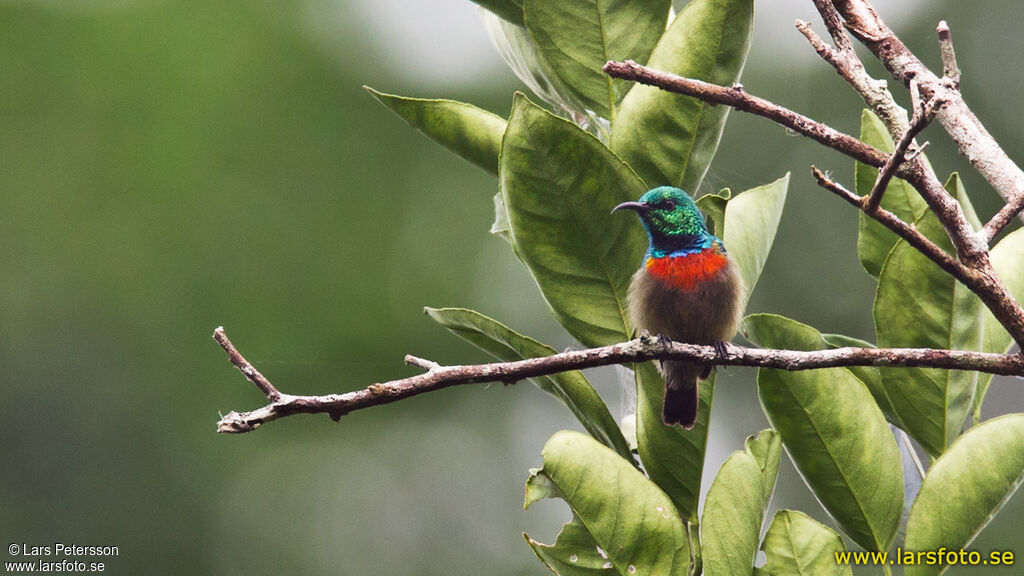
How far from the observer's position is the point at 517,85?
8641 millimetres

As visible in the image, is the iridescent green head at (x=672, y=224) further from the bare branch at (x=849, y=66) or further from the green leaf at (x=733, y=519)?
the green leaf at (x=733, y=519)

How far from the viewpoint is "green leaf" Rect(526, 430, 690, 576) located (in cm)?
151

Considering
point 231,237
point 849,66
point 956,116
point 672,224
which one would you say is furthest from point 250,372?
point 231,237

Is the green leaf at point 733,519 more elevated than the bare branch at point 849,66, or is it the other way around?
the bare branch at point 849,66

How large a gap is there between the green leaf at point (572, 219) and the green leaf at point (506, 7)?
406mm

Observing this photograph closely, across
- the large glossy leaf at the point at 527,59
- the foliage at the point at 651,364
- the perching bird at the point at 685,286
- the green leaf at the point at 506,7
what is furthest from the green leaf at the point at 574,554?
the perching bird at the point at 685,286

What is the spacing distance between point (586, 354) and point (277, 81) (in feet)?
26.6

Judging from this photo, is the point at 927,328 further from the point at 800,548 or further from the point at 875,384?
the point at 800,548

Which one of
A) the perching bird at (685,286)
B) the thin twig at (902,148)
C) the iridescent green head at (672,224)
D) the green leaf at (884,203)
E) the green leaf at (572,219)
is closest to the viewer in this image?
the thin twig at (902,148)

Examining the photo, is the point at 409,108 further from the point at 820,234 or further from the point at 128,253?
the point at 820,234

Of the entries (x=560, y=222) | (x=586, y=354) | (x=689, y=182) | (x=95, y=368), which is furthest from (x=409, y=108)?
(x=95, y=368)

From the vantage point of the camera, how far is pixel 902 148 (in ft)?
4.42

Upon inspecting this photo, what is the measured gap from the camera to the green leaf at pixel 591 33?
5.88ft

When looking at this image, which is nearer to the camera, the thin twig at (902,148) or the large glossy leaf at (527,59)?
the thin twig at (902,148)
